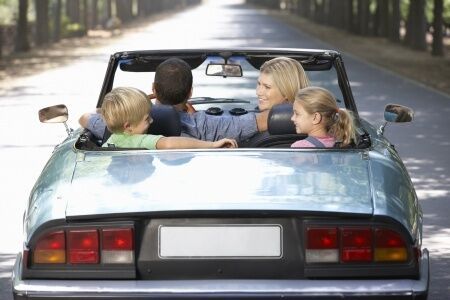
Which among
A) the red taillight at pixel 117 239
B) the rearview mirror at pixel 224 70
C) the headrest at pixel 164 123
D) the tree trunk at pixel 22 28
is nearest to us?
the red taillight at pixel 117 239

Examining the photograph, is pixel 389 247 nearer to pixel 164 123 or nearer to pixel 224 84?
pixel 164 123

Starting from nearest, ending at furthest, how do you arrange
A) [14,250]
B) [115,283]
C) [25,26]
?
[115,283] → [14,250] → [25,26]

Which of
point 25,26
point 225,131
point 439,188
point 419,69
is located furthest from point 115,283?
point 25,26

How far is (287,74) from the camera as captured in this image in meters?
6.47

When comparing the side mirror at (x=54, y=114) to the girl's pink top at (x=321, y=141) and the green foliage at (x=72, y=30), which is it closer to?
the girl's pink top at (x=321, y=141)

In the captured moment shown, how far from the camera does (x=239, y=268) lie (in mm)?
4910

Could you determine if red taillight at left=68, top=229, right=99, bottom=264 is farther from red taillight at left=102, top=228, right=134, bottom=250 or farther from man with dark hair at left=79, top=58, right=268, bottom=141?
man with dark hair at left=79, top=58, right=268, bottom=141

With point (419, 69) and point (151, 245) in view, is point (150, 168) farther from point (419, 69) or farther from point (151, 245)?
point (419, 69)

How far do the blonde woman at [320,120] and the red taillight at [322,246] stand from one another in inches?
36.9

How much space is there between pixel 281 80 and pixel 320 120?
63 centimetres

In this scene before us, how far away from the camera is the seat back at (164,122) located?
602 cm

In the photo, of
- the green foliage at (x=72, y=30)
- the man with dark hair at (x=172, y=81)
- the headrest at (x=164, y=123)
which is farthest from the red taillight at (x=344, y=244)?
the green foliage at (x=72, y=30)

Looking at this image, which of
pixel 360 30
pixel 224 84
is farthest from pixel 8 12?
pixel 224 84

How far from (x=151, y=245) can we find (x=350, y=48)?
136 feet
